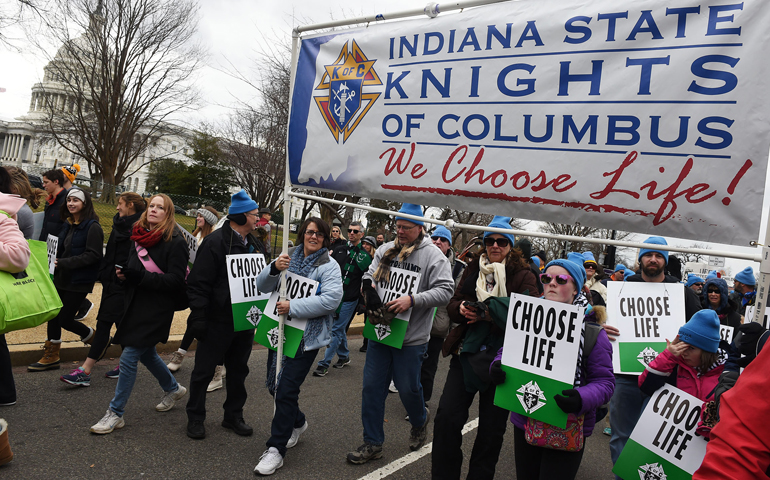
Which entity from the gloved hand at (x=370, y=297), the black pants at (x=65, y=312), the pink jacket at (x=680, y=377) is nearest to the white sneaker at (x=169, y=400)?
the black pants at (x=65, y=312)

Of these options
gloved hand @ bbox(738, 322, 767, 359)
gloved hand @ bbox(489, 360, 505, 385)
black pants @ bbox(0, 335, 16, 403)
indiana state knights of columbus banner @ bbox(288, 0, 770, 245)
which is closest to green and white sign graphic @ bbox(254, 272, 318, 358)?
indiana state knights of columbus banner @ bbox(288, 0, 770, 245)

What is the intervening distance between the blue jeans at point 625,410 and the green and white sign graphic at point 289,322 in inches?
99.8

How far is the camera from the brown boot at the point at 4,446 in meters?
3.36

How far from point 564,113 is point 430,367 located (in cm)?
384

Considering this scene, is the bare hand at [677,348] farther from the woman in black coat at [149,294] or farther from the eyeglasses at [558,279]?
the woman in black coat at [149,294]

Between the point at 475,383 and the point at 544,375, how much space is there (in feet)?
2.40

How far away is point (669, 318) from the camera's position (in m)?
4.11

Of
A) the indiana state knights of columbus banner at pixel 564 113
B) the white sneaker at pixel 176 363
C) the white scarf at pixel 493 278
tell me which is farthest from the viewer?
the white sneaker at pixel 176 363

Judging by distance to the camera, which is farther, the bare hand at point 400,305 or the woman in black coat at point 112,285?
the woman in black coat at point 112,285

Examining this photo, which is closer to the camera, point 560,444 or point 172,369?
point 560,444

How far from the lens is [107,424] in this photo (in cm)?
423

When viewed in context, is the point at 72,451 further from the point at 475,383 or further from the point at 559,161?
the point at 559,161

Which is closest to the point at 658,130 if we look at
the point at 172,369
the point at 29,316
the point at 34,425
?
the point at 29,316

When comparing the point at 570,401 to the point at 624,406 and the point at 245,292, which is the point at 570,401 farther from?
the point at 245,292
